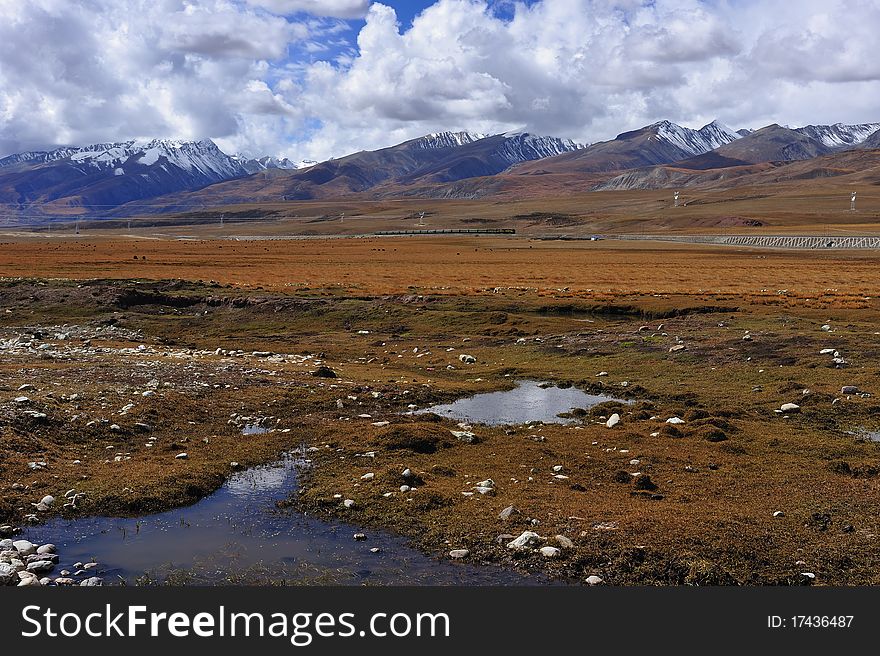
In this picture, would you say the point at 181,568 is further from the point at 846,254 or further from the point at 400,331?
the point at 846,254

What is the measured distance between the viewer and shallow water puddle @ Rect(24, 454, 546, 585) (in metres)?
10.9

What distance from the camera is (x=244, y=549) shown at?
39.1 ft

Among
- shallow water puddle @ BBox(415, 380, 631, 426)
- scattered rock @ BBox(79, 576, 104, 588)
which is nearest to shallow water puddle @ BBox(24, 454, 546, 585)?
scattered rock @ BBox(79, 576, 104, 588)

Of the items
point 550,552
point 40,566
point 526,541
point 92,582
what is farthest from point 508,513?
point 40,566

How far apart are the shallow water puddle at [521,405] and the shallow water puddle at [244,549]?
8244mm

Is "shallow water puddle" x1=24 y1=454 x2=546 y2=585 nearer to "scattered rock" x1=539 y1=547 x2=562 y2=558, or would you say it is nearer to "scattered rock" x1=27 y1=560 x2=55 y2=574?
"scattered rock" x1=27 y1=560 x2=55 y2=574

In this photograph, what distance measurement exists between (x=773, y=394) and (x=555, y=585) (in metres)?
14.3

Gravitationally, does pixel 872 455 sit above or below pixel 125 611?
below

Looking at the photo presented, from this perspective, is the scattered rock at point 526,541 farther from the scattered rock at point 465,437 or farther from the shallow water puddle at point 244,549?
the scattered rock at point 465,437

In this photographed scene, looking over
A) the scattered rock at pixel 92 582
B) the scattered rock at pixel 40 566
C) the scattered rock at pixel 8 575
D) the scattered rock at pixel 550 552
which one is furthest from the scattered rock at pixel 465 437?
the scattered rock at pixel 8 575

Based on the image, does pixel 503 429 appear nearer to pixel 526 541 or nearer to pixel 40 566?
pixel 526 541

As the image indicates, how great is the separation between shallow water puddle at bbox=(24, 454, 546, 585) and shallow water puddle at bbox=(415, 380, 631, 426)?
325 inches

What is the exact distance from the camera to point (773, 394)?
22.1 metres

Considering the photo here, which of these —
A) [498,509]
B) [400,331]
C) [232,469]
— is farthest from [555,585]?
[400,331]
